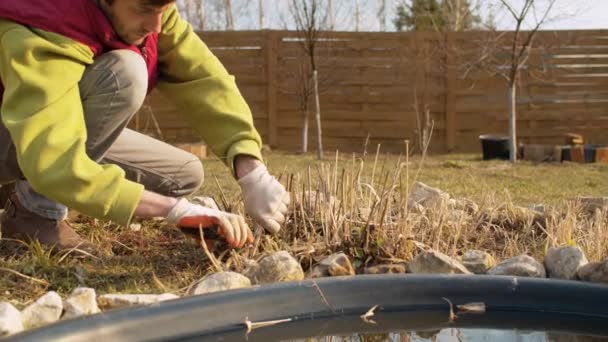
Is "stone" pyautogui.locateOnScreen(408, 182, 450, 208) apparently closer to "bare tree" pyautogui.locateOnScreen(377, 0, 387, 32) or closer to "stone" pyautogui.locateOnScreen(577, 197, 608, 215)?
"stone" pyautogui.locateOnScreen(577, 197, 608, 215)

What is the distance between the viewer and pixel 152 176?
8.76ft

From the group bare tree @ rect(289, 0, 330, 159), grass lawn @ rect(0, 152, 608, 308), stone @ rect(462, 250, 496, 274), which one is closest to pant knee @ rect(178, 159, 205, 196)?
grass lawn @ rect(0, 152, 608, 308)

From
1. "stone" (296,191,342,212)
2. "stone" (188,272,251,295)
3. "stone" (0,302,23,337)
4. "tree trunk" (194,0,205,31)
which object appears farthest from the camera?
"tree trunk" (194,0,205,31)

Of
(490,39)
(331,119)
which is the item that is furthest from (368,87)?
(490,39)

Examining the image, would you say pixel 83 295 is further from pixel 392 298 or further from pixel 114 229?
pixel 114 229

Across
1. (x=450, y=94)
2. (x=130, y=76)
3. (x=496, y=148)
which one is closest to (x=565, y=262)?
(x=130, y=76)

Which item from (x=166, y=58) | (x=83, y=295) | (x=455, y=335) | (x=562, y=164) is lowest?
(x=562, y=164)

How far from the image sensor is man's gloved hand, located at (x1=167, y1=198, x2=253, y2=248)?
6.49 feet

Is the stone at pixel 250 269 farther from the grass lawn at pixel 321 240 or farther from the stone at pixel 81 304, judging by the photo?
the stone at pixel 81 304

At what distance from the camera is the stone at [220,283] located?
81.7 inches

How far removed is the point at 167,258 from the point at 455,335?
94 centimetres

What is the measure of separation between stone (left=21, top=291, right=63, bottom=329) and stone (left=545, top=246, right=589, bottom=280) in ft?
4.33

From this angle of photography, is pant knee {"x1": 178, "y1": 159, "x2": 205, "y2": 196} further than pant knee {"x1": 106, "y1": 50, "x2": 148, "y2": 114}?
Yes

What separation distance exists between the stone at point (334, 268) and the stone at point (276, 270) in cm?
6
